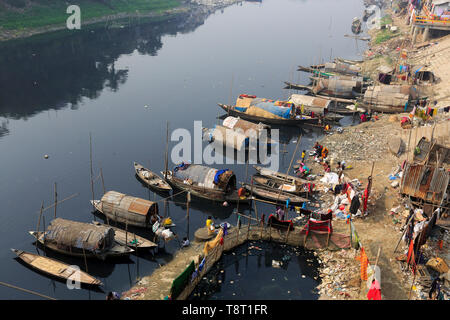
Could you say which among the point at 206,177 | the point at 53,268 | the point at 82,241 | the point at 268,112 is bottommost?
the point at 53,268

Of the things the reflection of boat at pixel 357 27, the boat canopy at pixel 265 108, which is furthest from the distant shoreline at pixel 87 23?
the boat canopy at pixel 265 108

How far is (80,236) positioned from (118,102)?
27.2 meters

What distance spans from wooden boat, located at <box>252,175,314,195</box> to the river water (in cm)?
204

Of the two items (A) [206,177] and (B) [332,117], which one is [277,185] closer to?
(A) [206,177]

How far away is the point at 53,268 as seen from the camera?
809 inches

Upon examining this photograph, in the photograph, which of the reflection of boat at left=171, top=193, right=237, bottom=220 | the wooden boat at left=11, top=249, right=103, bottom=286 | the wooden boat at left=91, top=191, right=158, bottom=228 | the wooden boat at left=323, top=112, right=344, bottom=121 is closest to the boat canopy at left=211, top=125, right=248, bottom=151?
the reflection of boat at left=171, top=193, right=237, bottom=220

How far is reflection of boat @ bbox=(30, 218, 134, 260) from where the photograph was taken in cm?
2106

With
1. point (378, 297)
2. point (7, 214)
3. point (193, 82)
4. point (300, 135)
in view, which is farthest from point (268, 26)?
point (378, 297)

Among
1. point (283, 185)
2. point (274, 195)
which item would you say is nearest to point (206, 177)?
point (274, 195)

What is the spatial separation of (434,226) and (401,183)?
3.19 metres

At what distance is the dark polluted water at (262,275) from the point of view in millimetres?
19734

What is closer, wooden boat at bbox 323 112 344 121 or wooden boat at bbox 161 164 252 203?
wooden boat at bbox 161 164 252 203

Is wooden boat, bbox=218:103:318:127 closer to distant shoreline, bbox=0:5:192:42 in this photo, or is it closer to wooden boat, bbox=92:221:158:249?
wooden boat, bbox=92:221:158:249

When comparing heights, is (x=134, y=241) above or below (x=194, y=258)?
above
